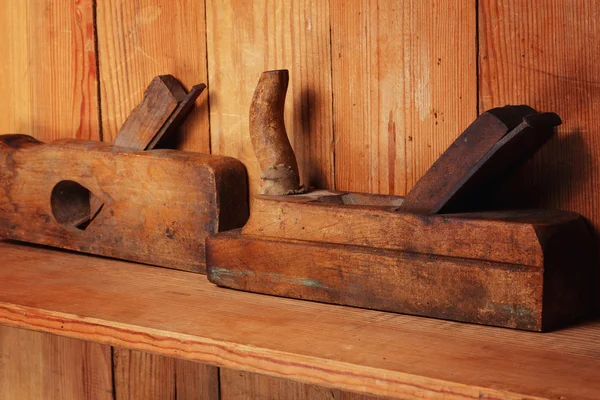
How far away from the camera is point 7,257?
53.0 inches

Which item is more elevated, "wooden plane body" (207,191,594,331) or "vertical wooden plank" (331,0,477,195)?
"vertical wooden plank" (331,0,477,195)

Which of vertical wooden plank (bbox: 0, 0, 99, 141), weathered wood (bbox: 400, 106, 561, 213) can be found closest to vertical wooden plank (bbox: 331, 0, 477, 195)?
weathered wood (bbox: 400, 106, 561, 213)

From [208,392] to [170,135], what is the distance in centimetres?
44

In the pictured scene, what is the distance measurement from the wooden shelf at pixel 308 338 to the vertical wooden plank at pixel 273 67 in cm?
24

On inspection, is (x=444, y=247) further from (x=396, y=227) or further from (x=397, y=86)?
(x=397, y=86)

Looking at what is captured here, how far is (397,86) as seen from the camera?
3.71 feet

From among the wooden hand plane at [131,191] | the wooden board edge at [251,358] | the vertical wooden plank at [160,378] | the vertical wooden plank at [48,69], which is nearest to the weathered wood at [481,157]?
the wooden board edge at [251,358]

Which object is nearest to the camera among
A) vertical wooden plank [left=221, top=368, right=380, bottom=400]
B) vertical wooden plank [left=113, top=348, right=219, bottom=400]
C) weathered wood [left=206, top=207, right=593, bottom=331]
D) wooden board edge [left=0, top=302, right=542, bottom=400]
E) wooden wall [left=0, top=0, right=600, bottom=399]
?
wooden board edge [left=0, top=302, right=542, bottom=400]

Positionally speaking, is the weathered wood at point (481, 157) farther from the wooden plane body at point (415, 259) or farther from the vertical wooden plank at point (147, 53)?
the vertical wooden plank at point (147, 53)

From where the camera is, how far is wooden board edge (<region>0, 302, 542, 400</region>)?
0.77 metres

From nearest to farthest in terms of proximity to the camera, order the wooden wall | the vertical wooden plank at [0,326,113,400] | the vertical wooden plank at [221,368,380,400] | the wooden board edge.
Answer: the wooden board edge < the wooden wall < the vertical wooden plank at [221,368,380,400] < the vertical wooden plank at [0,326,113,400]

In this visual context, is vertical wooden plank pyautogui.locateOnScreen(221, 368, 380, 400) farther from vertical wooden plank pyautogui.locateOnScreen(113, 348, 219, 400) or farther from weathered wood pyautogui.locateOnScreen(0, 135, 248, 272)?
weathered wood pyautogui.locateOnScreen(0, 135, 248, 272)

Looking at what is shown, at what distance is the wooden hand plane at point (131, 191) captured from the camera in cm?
122

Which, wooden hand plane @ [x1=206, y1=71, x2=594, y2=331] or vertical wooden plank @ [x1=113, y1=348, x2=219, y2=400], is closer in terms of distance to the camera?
wooden hand plane @ [x1=206, y1=71, x2=594, y2=331]
